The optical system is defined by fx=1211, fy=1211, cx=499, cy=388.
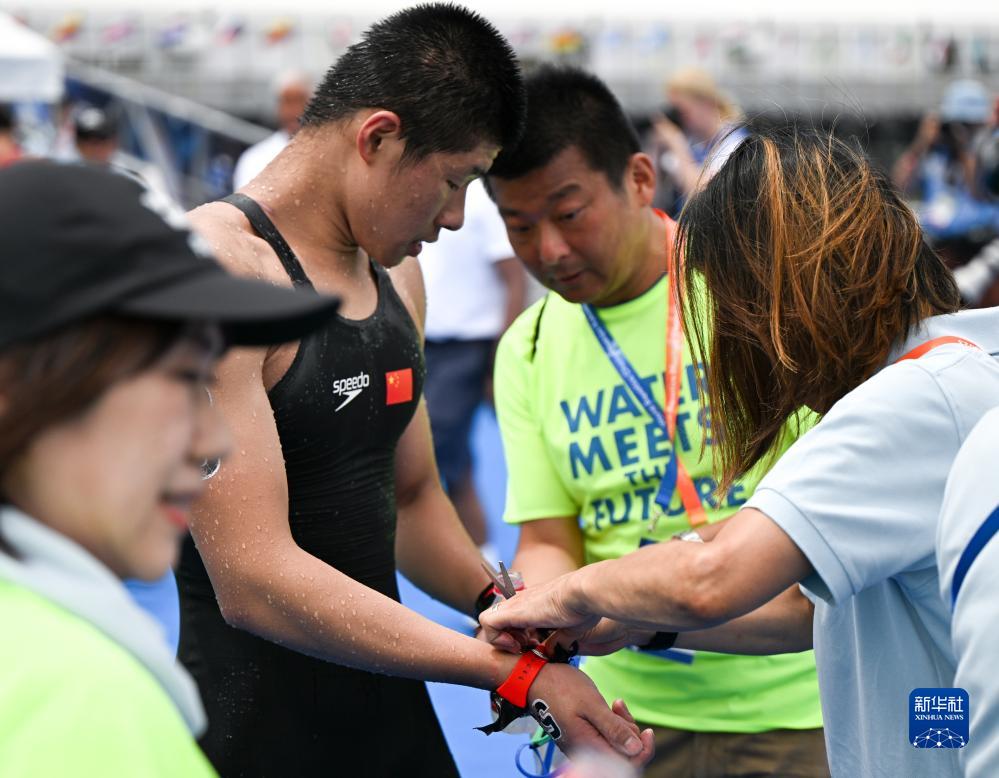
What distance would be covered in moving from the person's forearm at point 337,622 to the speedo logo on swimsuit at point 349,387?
31cm

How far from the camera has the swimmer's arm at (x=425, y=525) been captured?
9.08 ft

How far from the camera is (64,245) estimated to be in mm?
→ 1000

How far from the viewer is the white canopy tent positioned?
8.48 metres

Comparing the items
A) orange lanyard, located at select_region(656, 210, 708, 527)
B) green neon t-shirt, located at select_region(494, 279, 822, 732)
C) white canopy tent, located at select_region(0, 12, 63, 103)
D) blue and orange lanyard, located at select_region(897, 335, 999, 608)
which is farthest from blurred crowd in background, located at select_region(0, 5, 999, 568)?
blue and orange lanyard, located at select_region(897, 335, 999, 608)

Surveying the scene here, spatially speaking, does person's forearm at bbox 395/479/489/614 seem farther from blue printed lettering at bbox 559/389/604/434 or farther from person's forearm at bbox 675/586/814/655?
person's forearm at bbox 675/586/814/655

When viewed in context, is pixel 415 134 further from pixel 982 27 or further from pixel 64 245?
pixel 982 27

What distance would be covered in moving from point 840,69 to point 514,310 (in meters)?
28.0

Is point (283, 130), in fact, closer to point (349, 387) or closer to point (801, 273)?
point (349, 387)

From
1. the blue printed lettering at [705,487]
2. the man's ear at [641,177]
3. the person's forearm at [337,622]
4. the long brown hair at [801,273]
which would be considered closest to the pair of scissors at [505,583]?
the person's forearm at [337,622]

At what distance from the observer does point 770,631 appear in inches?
93.4

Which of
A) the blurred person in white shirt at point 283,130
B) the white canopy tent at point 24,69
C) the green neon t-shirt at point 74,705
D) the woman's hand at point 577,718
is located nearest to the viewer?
the green neon t-shirt at point 74,705

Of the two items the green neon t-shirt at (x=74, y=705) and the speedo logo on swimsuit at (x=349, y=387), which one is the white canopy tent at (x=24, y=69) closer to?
the speedo logo on swimsuit at (x=349, y=387)

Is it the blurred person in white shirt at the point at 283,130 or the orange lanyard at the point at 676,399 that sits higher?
the orange lanyard at the point at 676,399

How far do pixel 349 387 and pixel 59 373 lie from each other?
4.22 feet
